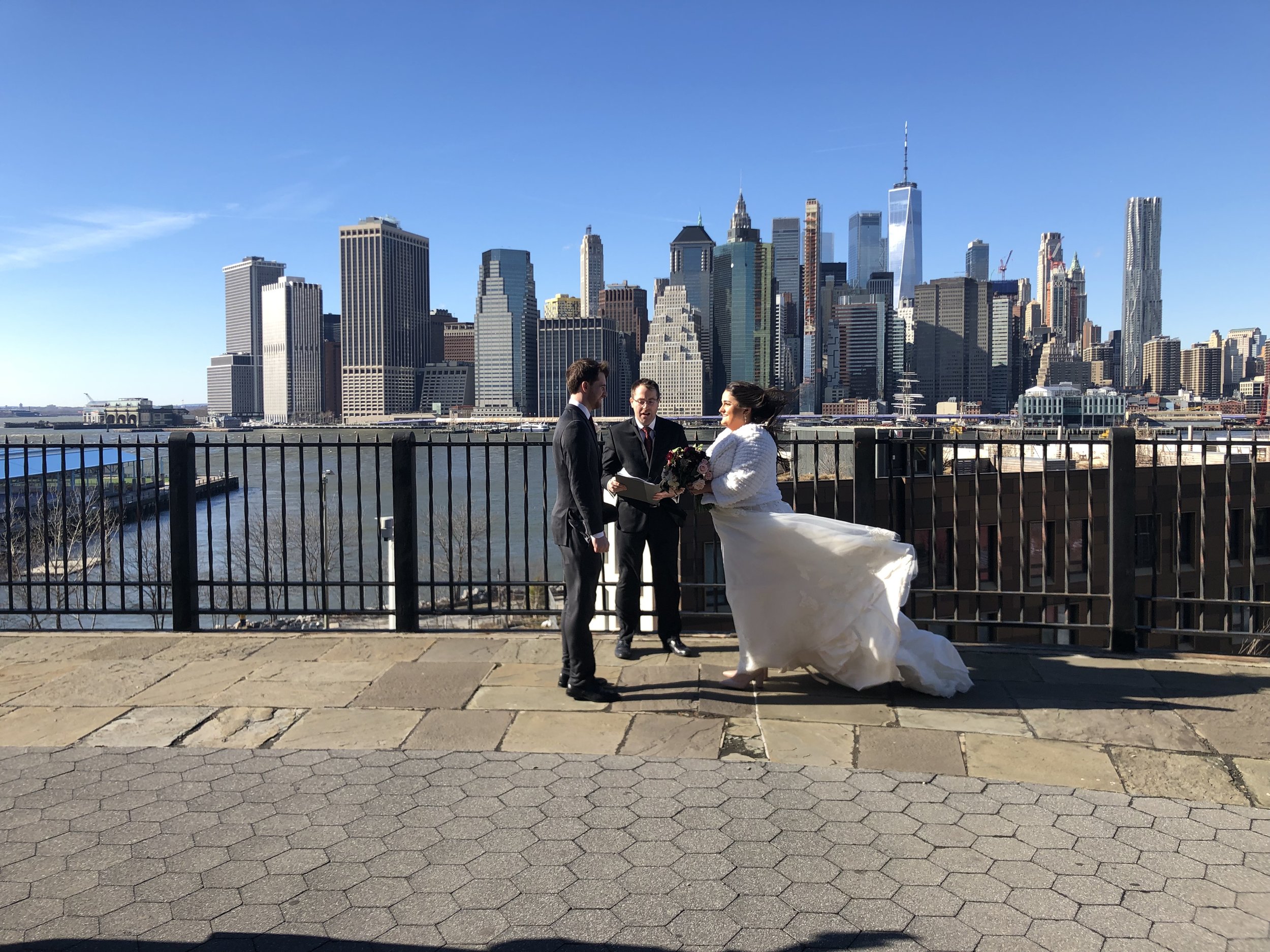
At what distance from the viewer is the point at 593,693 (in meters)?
4.75

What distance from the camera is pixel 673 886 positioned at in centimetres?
283

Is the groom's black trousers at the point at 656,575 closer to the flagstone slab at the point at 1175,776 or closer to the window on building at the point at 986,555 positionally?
the flagstone slab at the point at 1175,776

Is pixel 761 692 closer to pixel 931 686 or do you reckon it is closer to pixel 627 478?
pixel 931 686

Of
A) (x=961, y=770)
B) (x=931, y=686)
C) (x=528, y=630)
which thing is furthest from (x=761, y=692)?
(x=528, y=630)

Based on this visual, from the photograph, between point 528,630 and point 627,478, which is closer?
point 627,478

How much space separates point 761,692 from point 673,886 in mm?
2141

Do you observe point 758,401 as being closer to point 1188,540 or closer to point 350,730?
point 350,730

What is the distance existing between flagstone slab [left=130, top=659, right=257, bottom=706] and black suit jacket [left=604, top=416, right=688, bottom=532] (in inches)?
97.4

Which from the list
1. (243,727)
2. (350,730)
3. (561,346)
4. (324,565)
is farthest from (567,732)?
(561,346)

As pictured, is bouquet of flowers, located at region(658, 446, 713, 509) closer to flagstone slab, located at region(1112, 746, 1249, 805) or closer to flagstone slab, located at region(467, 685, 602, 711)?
flagstone slab, located at region(467, 685, 602, 711)

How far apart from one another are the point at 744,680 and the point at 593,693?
85 cm

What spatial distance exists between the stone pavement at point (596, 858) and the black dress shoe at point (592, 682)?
804 millimetres

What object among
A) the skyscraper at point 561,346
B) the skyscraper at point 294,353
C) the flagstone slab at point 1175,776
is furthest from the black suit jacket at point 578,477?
the skyscraper at point 294,353

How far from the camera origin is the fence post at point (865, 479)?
5.82 meters
